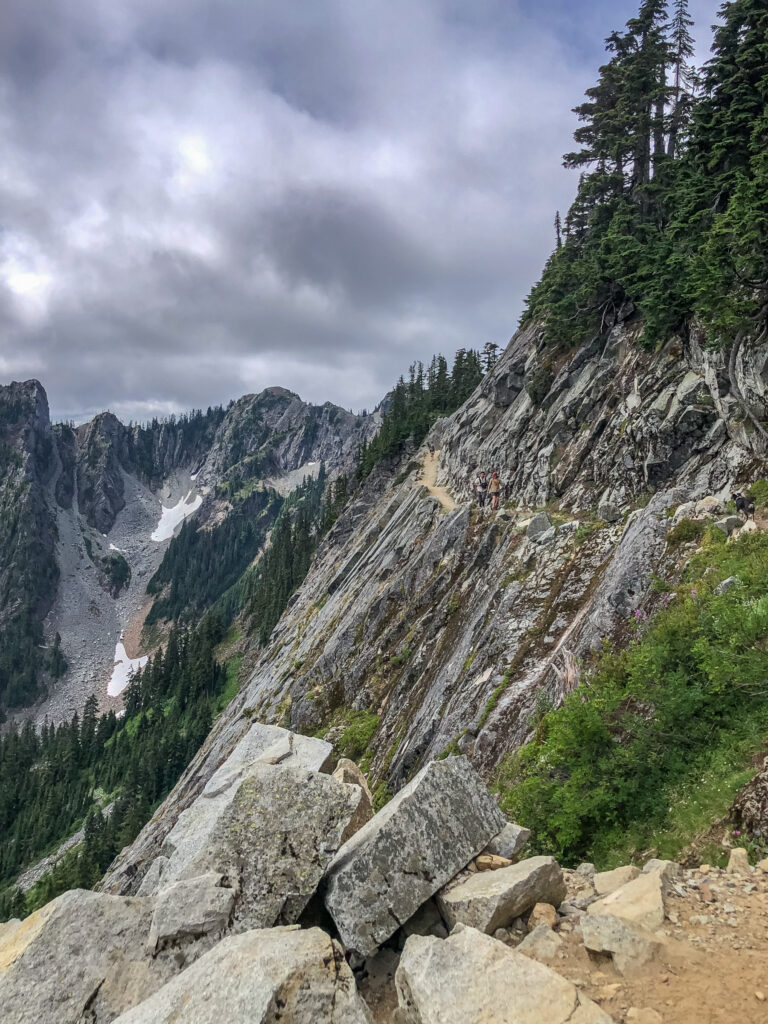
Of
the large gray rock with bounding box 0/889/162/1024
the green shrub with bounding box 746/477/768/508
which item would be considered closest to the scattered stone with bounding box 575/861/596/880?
the large gray rock with bounding box 0/889/162/1024

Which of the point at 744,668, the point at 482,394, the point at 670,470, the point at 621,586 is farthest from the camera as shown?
the point at 482,394

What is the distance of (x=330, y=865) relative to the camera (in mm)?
9148

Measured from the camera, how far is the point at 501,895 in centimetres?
801

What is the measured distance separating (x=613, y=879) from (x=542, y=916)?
1.67 meters

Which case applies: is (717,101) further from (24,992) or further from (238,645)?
(238,645)

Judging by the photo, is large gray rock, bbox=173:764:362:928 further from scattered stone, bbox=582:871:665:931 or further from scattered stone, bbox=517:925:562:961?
scattered stone, bbox=582:871:665:931

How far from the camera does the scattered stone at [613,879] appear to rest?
877 cm

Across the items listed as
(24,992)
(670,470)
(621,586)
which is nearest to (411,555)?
(670,470)

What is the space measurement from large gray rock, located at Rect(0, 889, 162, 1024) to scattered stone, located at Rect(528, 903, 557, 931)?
5817 mm

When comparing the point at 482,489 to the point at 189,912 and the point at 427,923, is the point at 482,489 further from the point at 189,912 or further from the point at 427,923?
the point at 189,912

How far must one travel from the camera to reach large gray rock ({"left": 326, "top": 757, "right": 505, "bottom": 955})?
842 cm

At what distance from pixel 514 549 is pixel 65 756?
5692 inches

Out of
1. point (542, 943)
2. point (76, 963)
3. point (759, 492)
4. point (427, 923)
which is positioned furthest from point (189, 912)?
point (759, 492)

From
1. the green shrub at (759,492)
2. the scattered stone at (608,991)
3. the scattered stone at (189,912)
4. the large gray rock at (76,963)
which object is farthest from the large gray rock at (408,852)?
the green shrub at (759,492)
